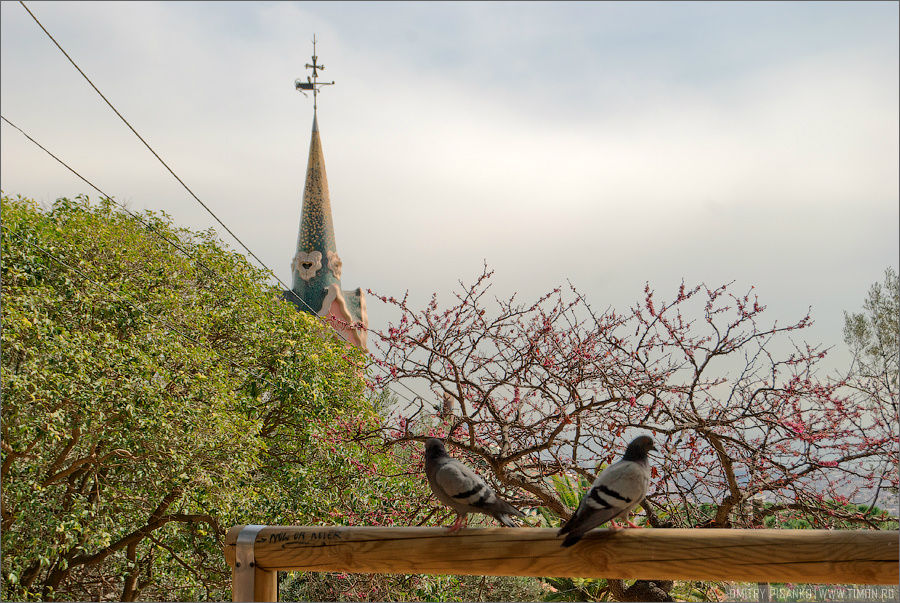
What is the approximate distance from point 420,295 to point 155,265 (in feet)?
8.63

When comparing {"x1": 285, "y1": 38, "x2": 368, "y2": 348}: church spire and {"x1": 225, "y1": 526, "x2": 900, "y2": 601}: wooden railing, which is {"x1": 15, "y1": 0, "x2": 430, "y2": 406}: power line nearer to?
{"x1": 225, "y1": 526, "x2": 900, "y2": 601}: wooden railing

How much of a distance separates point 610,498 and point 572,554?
126mm

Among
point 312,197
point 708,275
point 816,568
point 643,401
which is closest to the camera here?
point 816,568

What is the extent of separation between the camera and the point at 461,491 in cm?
163

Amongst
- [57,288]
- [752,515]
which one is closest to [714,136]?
[752,515]

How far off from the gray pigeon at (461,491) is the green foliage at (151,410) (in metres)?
1.68

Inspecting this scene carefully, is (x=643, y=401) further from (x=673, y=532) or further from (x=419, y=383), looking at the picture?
(x=673, y=532)

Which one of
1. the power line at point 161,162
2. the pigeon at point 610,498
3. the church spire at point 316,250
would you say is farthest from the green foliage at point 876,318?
the pigeon at point 610,498

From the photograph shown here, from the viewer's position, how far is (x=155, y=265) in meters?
4.97

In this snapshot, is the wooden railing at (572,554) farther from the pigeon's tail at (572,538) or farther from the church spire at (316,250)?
the church spire at (316,250)

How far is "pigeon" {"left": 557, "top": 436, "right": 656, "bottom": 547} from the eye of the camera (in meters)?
1.35

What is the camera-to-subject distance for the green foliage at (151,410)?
3.71 m

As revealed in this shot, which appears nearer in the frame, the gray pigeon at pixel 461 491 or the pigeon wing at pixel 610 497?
the pigeon wing at pixel 610 497

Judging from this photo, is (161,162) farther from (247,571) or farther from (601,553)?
(601,553)
